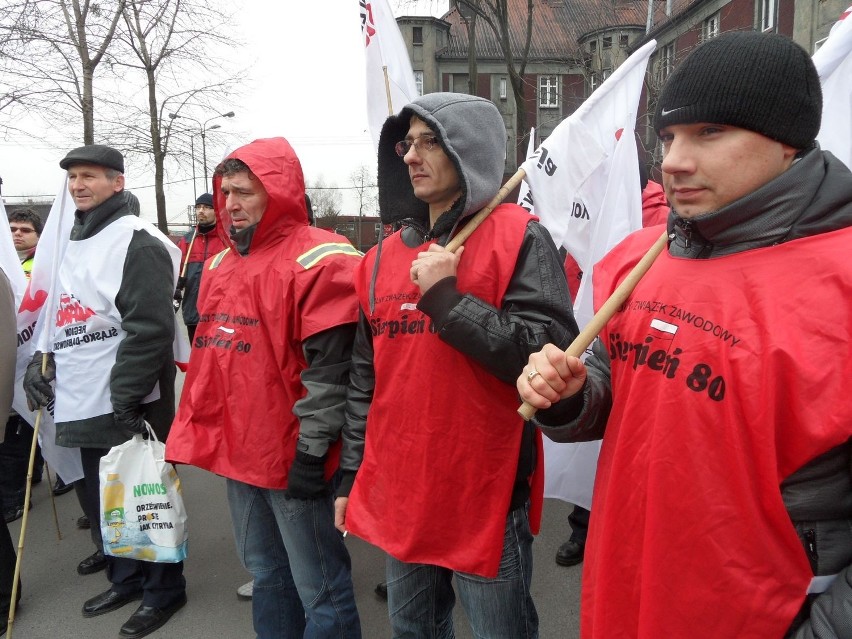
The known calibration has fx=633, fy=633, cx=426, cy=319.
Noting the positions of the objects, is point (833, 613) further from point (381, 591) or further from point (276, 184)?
point (381, 591)

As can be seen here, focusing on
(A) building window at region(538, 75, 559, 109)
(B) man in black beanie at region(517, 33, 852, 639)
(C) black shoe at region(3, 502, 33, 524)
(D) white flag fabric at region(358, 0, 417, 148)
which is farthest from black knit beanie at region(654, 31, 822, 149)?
(A) building window at region(538, 75, 559, 109)

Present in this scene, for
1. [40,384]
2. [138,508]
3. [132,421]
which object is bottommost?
[138,508]

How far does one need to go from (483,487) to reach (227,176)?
162cm

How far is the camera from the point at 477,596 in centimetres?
182

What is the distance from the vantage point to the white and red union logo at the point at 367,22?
3363 mm

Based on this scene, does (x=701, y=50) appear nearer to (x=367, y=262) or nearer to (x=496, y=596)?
(x=367, y=262)

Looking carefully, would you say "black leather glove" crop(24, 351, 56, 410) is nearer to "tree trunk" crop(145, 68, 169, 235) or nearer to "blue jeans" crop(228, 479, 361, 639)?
"blue jeans" crop(228, 479, 361, 639)

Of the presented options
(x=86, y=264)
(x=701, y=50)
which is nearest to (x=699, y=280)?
(x=701, y=50)

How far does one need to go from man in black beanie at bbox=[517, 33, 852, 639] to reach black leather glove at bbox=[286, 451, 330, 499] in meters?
1.13

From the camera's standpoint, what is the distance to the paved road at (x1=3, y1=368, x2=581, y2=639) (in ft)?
10.3

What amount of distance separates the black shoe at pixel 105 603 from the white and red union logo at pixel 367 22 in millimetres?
3186

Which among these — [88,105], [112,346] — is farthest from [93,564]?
[88,105]

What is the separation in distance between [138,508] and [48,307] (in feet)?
3.90

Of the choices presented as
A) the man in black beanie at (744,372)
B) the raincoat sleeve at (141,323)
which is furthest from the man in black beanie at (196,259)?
the man in black beanie at (744,372)
